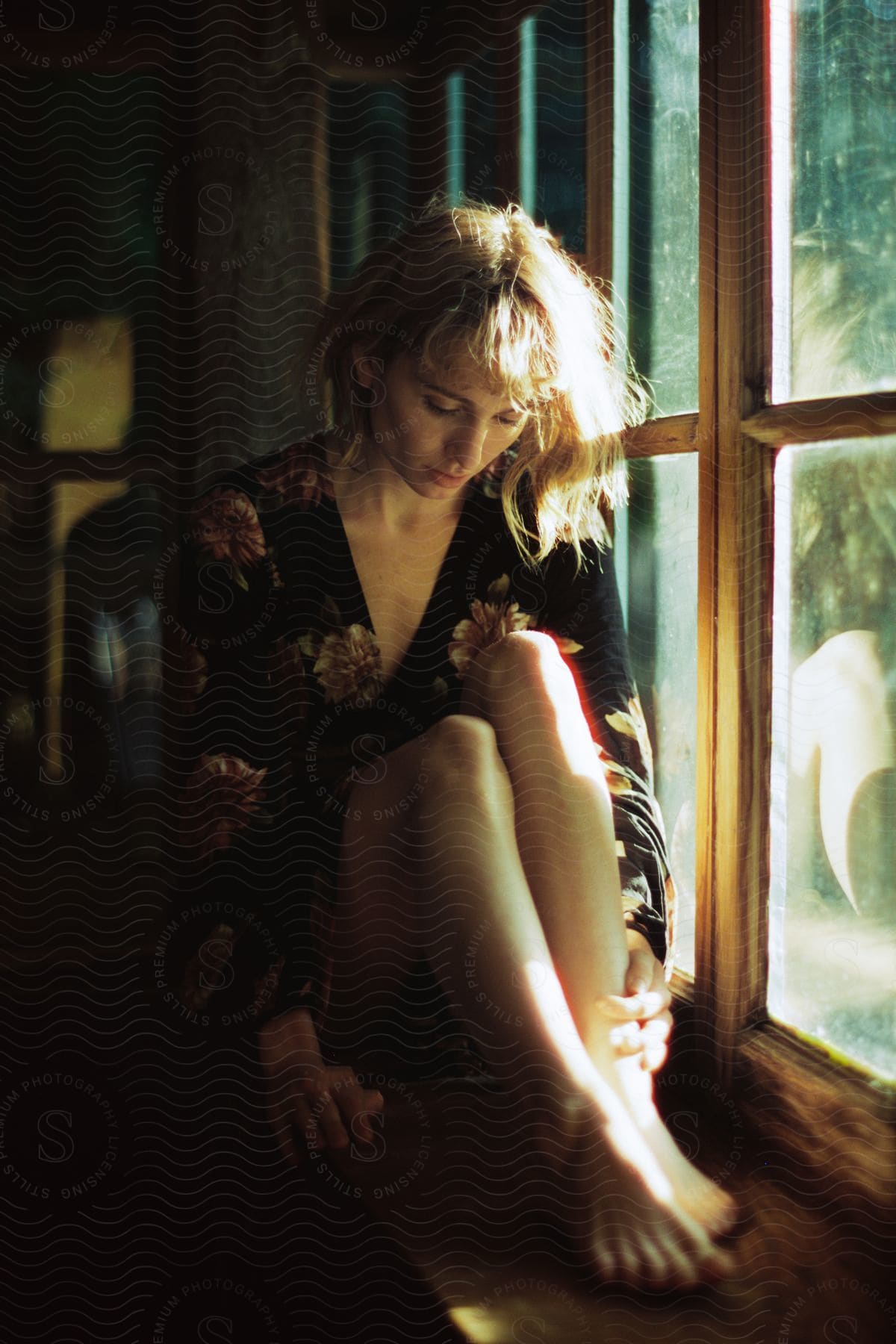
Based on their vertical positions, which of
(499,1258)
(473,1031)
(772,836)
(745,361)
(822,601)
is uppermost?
(745,361)

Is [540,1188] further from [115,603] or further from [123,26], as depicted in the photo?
[123,26]

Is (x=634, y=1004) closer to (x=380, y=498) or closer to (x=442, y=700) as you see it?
(x=442, y=700)

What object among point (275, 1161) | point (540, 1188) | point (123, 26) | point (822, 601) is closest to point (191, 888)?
point (275, 1161)

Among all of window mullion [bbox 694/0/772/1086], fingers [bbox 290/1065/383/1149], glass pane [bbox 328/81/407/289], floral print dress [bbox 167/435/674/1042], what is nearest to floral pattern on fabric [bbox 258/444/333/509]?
floral print dress [bbox 167/435/674/1042]

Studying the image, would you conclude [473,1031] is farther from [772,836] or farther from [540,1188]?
[772,836]

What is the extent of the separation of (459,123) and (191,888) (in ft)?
1.63

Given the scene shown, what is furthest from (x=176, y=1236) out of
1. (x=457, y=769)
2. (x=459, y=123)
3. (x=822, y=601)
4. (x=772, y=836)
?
(x=459, y=123)

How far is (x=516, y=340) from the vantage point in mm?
631

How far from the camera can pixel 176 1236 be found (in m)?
0.60

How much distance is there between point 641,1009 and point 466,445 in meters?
0.36

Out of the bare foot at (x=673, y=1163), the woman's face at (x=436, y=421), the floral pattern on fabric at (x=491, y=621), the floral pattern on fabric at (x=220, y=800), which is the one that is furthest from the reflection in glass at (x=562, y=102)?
the bare foot at (x=673, y=1163)

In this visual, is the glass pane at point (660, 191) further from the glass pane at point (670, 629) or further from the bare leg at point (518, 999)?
the bare leg at point (518, 999)

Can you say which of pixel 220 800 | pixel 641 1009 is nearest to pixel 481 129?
pixel 220 800

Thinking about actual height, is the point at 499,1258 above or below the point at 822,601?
below
